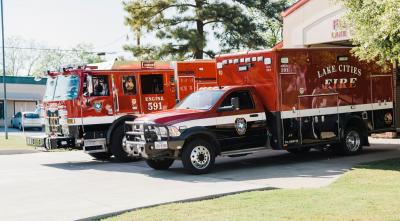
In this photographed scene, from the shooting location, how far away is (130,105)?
1644cm

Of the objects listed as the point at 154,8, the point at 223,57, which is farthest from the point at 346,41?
the point at 154,8

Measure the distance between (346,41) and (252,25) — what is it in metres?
14.6

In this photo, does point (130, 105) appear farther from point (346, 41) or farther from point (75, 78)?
point (346, 41)

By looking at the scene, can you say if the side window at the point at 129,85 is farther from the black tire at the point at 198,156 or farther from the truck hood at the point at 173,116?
the black tire at the point at 198,156

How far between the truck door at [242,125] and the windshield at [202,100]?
24cm

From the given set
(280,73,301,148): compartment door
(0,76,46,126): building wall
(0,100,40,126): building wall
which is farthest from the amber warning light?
(0,100,40,126): building wall

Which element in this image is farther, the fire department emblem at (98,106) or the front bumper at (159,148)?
the fire department emblem at (98,106)

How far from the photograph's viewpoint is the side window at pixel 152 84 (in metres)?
16.8

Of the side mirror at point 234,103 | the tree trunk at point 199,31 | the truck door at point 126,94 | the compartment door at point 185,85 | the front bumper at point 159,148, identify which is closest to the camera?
the front bumper at point 159,148

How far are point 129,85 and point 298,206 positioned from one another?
9.11 metres

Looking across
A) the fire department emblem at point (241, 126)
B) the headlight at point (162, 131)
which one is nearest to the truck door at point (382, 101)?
the fire department emblem at point (241, 126)

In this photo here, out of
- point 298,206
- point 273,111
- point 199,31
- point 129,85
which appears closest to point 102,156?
point 129,85

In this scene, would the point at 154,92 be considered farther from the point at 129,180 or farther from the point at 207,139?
the point at 129,180

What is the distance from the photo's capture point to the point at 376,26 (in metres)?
11.6
